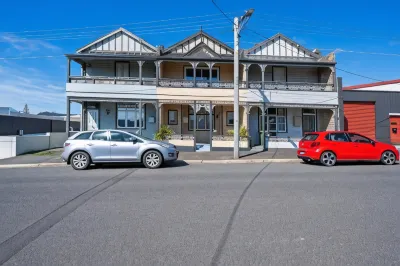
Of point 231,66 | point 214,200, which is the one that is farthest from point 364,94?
point 214,200

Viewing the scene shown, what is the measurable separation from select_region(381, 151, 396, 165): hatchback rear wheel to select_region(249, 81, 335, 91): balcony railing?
28.5 ft

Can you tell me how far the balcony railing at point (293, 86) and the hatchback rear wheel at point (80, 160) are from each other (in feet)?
42.0

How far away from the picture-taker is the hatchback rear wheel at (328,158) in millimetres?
11799

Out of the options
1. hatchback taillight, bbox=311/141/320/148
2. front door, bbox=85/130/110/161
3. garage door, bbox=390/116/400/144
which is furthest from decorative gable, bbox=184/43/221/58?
garage door, bbox=390/116/400/144

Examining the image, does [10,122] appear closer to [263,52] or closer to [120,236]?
[263,52]

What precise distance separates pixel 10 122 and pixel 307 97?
89.2 feet

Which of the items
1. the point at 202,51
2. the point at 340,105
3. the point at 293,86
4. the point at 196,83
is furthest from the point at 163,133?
the point at 340,105

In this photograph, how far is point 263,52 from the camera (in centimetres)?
2244

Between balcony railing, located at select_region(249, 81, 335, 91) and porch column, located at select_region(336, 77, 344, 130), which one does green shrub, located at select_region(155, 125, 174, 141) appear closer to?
balcony railing, located at select_region(249, 81, 335, 91)

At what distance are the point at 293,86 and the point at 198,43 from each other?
8.11 metres

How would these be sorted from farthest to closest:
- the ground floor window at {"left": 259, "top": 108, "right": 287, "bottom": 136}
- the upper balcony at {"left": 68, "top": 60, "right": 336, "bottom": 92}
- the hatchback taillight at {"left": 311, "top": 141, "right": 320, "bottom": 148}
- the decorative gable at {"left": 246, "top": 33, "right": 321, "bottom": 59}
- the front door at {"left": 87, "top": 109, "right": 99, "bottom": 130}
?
the decorative gable at {"left": 246, "top": 33, "right": 321, "bottom": 59} < the ground floor window at {"left": 259, "top": 108, "right": 287, "bottom": 136} < the front door at {"left": 87, "top": 109, "right": 99, "bottom": 130} < the upper balcony at {"left": 68, "top": 60, "right": 336, "bottom": 92} < the hatchback taillight at {"left": 311, "top": 141, "right": 320, "bottom": 148}

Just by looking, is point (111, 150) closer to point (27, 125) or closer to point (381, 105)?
point (381, 105)

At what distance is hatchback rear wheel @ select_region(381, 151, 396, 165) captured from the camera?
12.2m

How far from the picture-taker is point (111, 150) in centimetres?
1102
